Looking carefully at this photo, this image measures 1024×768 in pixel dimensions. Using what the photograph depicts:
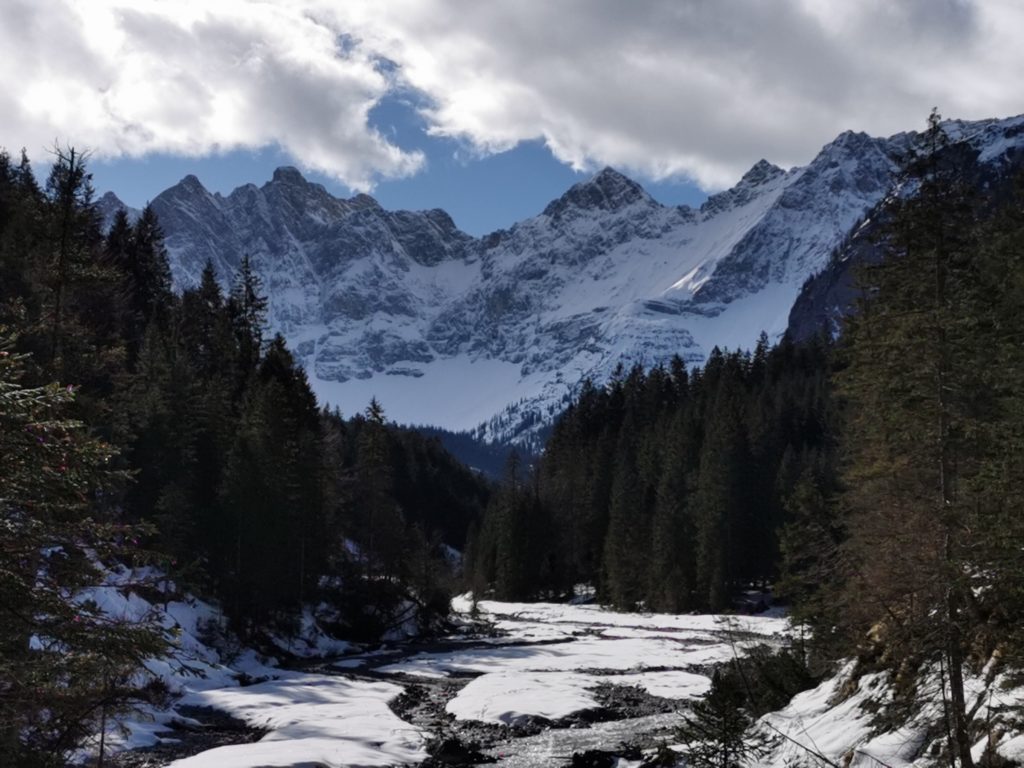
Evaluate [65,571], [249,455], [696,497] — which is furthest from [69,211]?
[696,497]

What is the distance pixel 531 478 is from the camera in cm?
10494

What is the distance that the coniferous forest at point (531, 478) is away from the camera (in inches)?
359

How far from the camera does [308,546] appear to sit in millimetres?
52656

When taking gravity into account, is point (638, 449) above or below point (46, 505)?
above

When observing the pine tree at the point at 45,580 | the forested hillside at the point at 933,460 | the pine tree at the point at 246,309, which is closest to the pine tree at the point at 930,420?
the forested hillside at the point at 933,460

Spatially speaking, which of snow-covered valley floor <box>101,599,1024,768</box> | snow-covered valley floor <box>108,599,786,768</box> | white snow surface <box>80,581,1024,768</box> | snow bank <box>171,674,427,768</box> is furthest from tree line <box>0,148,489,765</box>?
snow-covered valley floor <box>108,599,786,768</box>

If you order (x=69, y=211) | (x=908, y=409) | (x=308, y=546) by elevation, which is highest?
(x=69, y=211)

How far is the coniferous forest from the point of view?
912 cm

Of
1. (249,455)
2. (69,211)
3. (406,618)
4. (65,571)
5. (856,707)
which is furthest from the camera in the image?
(406,618)

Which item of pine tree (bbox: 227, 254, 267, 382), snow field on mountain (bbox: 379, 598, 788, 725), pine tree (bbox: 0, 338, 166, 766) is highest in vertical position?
pine tree (bbox: 227, 254, 267, 382)

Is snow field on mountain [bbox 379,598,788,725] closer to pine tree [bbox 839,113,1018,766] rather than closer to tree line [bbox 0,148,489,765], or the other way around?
pine tree [bbox 839,113,1018,766]

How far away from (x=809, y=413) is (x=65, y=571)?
8848cm

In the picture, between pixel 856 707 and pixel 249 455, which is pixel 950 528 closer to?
pixel 856 707

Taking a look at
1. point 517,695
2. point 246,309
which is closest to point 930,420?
point 517,695
